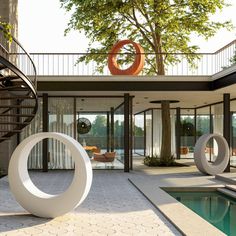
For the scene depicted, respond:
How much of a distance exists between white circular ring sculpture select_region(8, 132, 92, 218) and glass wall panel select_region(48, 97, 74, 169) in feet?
29.5

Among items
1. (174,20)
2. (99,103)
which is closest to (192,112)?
(174,20)

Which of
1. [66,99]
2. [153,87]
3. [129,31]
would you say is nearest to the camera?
[153,87]

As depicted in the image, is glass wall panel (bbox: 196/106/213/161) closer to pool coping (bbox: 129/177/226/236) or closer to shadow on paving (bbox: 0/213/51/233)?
pool coping (bbox: 129/177/226/236)

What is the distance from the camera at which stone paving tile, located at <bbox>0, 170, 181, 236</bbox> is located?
7.05m

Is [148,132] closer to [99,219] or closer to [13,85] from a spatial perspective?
[13,85]

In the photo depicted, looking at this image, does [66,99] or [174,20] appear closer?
[66,99]

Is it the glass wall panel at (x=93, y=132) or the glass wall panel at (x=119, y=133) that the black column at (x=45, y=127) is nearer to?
the glass wall panel at (x=93, y=132)

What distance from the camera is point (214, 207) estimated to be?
1034 centimetres

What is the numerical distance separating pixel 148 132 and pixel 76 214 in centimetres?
1750

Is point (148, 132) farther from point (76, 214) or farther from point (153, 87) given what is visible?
point (76, 214)

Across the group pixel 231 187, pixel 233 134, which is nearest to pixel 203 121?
pixel 233 134

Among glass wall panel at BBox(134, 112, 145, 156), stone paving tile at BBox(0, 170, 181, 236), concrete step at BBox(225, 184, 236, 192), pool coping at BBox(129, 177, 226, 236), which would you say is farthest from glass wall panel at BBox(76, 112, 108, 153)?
glass wall panel at BBox(134, 112, 145, 156)

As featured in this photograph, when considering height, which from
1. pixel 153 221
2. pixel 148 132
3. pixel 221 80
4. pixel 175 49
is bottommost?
pixel 153 221

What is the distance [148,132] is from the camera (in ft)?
84.3
